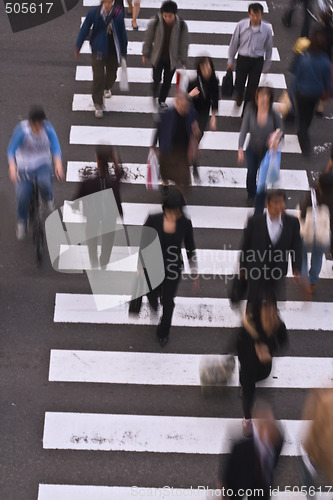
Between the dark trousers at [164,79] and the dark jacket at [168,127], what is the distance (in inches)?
85.8

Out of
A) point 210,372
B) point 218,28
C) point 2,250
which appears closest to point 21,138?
point 2,250

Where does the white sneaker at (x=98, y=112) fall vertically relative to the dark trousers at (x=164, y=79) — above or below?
below

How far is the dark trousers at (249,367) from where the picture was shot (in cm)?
769

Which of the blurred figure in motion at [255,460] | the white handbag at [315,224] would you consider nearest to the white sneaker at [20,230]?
the white handbag at [315,224]

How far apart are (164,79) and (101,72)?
3.12 ft

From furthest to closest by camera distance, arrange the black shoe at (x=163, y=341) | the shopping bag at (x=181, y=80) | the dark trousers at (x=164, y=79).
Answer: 1. the shopping bag at (x=181, y=80)
2. the dark trousers at (x=164, y=79)
3. the black shoe at (x=163, y=341)

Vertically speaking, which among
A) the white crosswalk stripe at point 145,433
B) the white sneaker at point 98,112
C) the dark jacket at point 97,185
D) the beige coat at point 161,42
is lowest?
the white crosswalk stripe at point 145,433

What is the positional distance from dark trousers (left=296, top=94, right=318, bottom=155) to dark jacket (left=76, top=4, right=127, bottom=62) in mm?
2679

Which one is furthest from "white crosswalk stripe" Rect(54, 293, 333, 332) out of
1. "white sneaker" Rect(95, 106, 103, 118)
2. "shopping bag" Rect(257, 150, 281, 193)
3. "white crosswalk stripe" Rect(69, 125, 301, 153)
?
"white sneaker" Rect(95, 106, 103, 118)

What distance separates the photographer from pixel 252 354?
7.70 metres

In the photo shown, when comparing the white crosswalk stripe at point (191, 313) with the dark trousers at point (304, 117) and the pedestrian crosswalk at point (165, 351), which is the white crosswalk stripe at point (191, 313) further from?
the dark trousers at point (304, 117)

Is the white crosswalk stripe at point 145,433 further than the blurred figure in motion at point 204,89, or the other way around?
the blurred figure in motion at point 204,89

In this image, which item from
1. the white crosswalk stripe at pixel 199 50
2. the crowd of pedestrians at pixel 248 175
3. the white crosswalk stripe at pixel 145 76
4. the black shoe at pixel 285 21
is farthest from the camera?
the black shoe at pixel 285 21

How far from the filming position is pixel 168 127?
10102 mm
